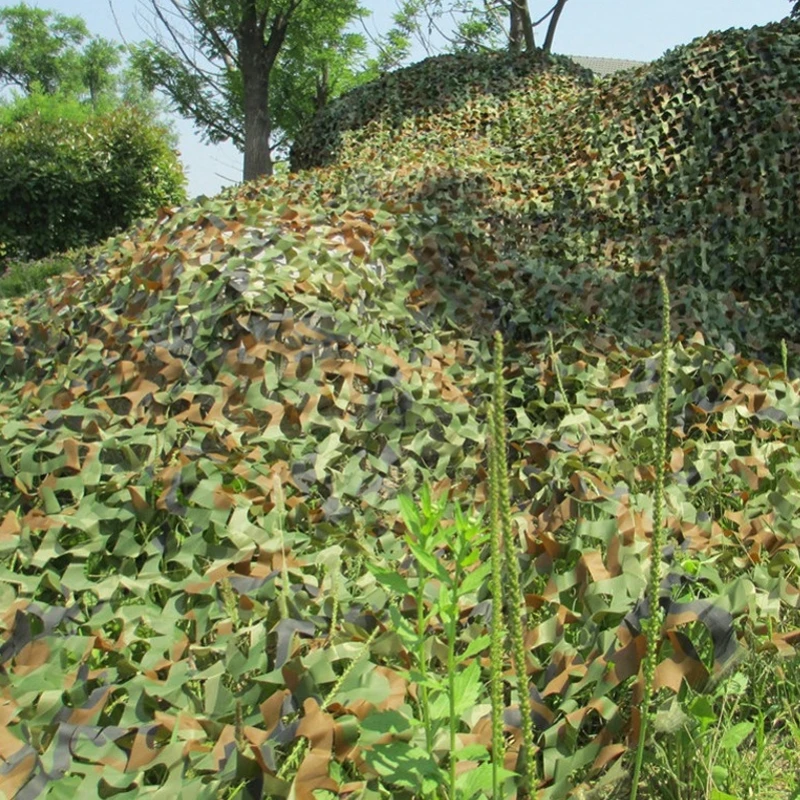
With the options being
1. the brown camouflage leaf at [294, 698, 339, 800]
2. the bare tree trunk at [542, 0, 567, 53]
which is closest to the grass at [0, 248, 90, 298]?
the brown camouflage leaf at [294, 698, 339, 800]

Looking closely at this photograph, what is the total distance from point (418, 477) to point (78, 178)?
41.7 ft

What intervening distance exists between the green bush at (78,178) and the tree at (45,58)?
4954cm

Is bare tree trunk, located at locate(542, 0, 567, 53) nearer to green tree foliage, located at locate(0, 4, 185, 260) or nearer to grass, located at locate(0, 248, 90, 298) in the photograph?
green tree foliage, located at locate(0, 4, 185, 260)

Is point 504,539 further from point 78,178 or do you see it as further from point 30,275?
point 78,178

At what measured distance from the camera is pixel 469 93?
10.6 metres

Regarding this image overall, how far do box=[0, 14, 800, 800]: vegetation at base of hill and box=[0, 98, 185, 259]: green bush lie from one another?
28.0 ft

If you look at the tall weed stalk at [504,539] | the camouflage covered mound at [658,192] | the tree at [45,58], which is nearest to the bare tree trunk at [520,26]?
the camouflage covered mound at [658,192]

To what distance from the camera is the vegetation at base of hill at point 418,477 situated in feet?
6.50

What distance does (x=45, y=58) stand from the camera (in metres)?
60.2

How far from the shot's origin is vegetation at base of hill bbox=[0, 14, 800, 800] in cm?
198

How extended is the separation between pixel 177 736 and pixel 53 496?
4.46ft

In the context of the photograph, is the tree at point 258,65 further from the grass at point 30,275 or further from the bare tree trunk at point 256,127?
the grass at point 30,275

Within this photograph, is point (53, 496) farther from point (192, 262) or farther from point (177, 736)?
point (192, 262)

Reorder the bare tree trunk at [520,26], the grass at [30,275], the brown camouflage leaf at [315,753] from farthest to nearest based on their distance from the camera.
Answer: the bare tree trunk at [520,26], the grass at [30,275], the brown camouflage leaf at [315,753]
